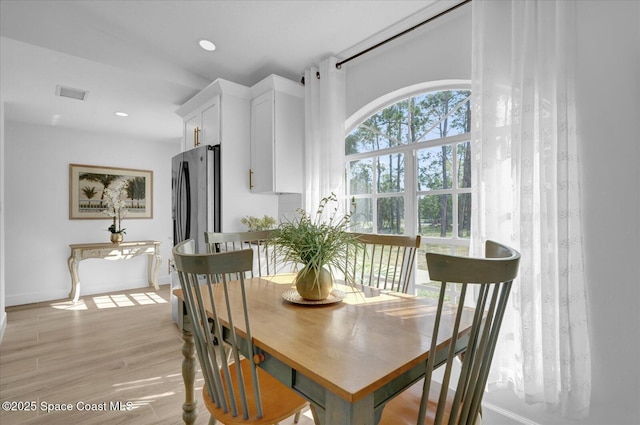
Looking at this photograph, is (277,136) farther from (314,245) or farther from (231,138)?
(314,245)

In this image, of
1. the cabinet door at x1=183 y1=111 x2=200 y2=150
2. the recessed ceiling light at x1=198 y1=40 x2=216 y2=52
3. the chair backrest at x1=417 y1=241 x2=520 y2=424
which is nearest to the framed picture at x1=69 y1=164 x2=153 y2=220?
the cabinet door at x1=183 y1=111 x2=200 y2=150

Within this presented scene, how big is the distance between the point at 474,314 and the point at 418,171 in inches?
70.6

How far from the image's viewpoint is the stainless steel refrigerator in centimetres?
304

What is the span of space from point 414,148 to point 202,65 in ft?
6.87

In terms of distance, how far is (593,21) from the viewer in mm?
1570

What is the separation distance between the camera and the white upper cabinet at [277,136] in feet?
9.76

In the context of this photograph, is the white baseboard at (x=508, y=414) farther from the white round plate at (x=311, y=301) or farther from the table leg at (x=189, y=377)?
the table leg at (x=189, y=377)

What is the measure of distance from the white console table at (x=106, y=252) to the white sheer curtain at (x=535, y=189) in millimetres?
4407

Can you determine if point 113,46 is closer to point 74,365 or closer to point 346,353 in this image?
point 74,365

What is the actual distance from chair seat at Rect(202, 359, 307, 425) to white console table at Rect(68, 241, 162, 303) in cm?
387

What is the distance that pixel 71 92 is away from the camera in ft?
10.6

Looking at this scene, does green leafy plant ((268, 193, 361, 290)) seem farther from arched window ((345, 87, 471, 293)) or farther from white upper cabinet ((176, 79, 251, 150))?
white upper cabinet ((176, 79, 251, 150))

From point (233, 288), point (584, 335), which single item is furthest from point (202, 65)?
point (584, 335)

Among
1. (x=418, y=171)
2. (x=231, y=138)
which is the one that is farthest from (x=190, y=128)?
(x=418, y=171)
